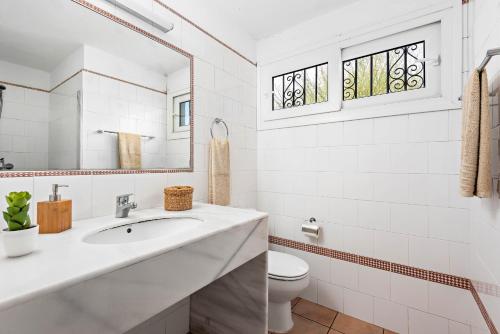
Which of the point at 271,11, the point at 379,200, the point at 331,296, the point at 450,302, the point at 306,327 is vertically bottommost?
the point at 306,327

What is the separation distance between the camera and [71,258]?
2.20 feet

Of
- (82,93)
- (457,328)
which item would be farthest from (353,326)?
(82,93)

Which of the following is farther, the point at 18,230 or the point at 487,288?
the point at 487,288

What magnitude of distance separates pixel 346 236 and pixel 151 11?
6.48 ft

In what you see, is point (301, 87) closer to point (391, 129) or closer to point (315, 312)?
point (391, 129)

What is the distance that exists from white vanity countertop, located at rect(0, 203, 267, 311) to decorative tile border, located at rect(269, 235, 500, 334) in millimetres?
1115

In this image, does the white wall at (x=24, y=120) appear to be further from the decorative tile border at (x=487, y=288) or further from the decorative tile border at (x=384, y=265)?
the decorative tile border at (x=487, y=288)

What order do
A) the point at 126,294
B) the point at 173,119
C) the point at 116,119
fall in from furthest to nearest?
the point at 173,119, the point at 116,119, the point at 126,294

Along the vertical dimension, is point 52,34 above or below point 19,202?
above

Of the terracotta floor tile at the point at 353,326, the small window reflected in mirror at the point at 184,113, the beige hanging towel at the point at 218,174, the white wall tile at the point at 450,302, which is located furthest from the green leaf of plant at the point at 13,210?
the white wall tile at the point at 450,302

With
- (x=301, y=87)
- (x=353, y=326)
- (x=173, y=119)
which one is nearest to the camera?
(x=173, y=119)

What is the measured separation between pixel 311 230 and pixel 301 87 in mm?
1208

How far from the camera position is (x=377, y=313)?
1.68 metres

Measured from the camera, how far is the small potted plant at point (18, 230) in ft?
2.17
